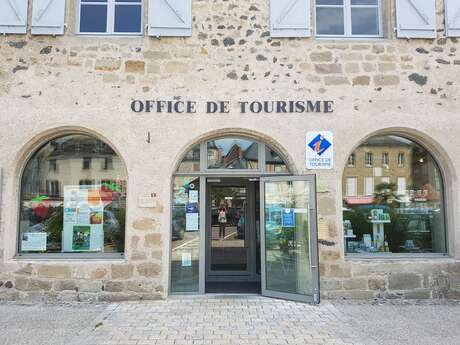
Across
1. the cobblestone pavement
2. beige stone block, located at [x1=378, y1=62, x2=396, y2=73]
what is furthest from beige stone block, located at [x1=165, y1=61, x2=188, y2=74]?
the cobblestone pavement

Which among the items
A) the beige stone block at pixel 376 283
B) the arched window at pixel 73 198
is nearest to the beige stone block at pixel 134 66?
the arched window at pixel 73 198

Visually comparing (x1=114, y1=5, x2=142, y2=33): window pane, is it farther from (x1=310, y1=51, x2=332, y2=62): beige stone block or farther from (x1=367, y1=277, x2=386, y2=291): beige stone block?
(x1=367, y1=277, x2=386, y2=291): beige stone block

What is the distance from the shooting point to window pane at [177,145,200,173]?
6.67m

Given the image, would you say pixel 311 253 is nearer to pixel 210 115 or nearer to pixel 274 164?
pixel 274 164

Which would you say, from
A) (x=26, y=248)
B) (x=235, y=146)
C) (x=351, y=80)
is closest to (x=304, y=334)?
(x=235, y=146)

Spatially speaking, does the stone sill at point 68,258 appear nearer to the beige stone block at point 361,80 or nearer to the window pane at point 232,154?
the window pane at point 232,154

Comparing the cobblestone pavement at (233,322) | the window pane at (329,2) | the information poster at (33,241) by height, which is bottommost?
the cobblestone pavement at (233,322)

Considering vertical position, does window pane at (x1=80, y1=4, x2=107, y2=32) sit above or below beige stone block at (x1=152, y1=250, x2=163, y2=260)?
above

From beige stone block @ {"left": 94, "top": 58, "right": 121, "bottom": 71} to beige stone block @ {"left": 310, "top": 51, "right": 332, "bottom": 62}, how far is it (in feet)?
10.8

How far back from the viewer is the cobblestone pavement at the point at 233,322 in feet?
15.1

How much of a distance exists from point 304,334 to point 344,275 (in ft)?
6.12

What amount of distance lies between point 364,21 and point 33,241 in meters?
6.92

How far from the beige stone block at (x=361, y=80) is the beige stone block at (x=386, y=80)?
0.39ft

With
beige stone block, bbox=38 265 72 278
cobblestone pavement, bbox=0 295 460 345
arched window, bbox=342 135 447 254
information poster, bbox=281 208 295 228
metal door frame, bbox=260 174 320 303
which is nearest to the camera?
cobblestone pavement, bbox=0 295 460 345
